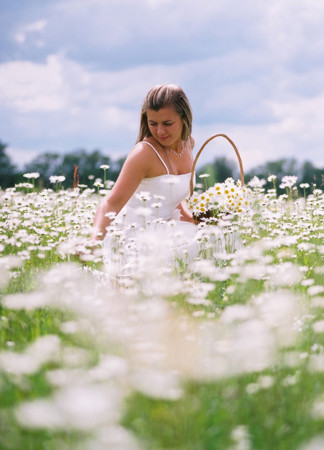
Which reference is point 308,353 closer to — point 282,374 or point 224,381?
point 282,374

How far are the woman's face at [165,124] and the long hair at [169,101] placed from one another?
0.04m

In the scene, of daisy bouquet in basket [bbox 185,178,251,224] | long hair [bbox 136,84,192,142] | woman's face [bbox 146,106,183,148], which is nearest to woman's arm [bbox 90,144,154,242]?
woman's face [bbox 146,106,183,148]

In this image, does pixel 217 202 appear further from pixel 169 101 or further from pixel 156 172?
pixel 169 101

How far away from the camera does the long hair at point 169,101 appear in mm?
3900

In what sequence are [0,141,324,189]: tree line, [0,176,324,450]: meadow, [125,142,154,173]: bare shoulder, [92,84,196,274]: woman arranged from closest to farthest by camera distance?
[0,176,324,450]: meadow < [92,84,196,274]: woman < [125,142,154,173]: bare shoulder < [0,141,324,189]: tree line

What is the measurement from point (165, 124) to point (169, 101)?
0.61ft

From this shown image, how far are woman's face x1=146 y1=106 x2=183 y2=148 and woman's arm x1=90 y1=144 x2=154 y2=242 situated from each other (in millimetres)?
160

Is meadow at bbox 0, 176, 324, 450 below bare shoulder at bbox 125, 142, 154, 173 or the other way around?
below

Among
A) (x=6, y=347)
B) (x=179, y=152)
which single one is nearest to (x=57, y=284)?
(x=6, y=347)

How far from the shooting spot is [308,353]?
229 centimetres

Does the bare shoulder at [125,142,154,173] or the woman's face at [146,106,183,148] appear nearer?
the woman's face at [146,106,183,148]

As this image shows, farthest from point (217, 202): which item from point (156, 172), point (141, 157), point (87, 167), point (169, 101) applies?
point (87, 167)

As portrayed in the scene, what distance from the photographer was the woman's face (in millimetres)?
3928

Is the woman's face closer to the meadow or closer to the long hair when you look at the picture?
the long hair
